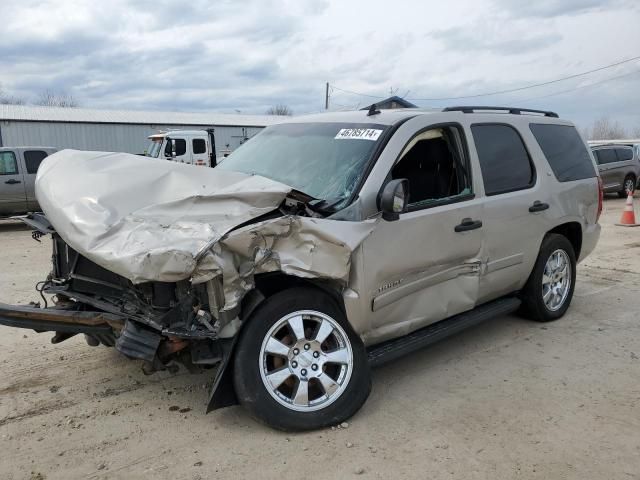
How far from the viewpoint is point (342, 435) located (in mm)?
3311

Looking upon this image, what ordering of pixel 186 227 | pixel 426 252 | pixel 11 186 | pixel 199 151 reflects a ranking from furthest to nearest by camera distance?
pixel 199 151, pixel 11 186, pixel 426 252, pixel 186 227

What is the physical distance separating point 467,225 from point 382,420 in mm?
1563

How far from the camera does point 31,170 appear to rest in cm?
1323

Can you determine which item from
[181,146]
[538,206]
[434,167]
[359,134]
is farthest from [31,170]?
[538,206]

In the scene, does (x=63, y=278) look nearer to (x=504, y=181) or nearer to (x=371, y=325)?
(x=371, y=325)

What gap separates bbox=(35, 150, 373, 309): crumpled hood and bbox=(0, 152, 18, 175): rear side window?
36.0 feet

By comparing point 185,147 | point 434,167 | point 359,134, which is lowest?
point 185,147

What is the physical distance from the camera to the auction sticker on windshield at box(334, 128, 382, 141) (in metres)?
3.92

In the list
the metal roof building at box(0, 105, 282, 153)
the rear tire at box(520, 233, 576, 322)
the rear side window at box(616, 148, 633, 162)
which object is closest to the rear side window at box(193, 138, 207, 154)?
the metal roof building at box(0, 105, 282, 153)

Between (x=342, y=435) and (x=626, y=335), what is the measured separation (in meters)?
3.20

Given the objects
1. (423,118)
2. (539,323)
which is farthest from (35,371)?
(539,323)

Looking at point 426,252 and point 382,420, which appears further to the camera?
point 426,252

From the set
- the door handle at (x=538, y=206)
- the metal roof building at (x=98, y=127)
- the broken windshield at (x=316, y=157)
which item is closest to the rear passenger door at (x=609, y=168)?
the metal roof building at (x=98, y=127)

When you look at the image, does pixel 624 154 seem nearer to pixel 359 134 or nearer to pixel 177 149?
pixel 177 149
